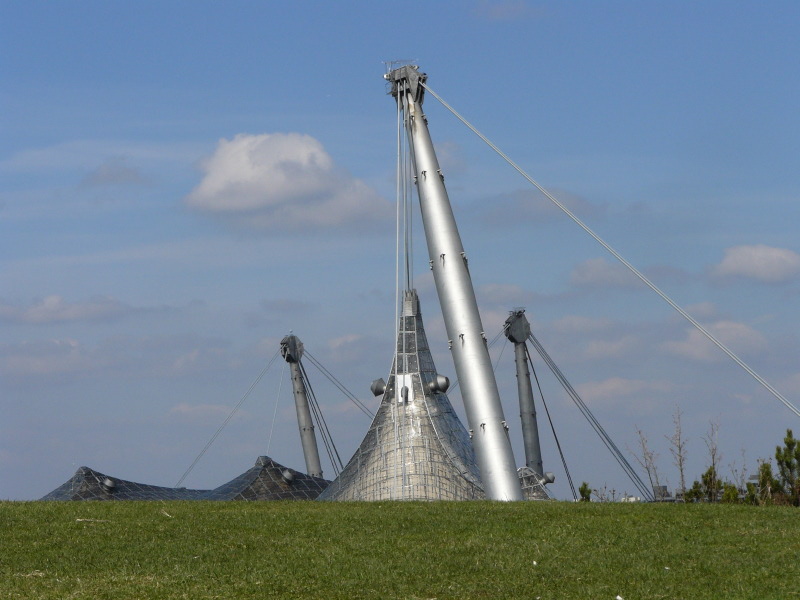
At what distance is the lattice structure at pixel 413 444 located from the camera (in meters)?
50.1

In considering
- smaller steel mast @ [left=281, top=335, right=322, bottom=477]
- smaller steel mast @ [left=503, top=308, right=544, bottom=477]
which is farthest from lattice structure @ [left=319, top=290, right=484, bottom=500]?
smaller steel mast @ [left=281, top=335, right=322, bottom=477]

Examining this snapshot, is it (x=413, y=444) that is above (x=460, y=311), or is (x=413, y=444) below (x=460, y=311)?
below

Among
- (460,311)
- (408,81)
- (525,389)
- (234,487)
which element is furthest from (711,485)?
(234,487)

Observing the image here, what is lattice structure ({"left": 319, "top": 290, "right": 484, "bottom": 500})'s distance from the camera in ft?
164

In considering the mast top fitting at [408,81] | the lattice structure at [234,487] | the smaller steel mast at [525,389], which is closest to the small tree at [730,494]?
the mast top fitting at [408,81]

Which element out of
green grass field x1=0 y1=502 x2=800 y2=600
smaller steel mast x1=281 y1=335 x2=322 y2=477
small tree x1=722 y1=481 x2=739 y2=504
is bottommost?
green grass field x1=0 y1=502 x2=800 y2=600

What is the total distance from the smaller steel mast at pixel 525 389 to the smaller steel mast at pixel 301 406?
51.4 ft

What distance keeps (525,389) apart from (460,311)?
25479 millimetres

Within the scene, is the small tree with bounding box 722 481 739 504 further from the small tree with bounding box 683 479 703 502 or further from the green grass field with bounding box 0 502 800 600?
the green grass field with bounding box 0 502 800 600

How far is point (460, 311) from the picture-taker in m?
36.2

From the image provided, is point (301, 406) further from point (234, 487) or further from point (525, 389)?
point (525, 389)

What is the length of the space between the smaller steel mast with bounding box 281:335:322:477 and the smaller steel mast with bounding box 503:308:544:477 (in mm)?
15652

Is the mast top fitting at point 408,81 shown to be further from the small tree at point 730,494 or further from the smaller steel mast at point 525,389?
the smaller steel mast at point 525,389

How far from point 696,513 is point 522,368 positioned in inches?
1374
